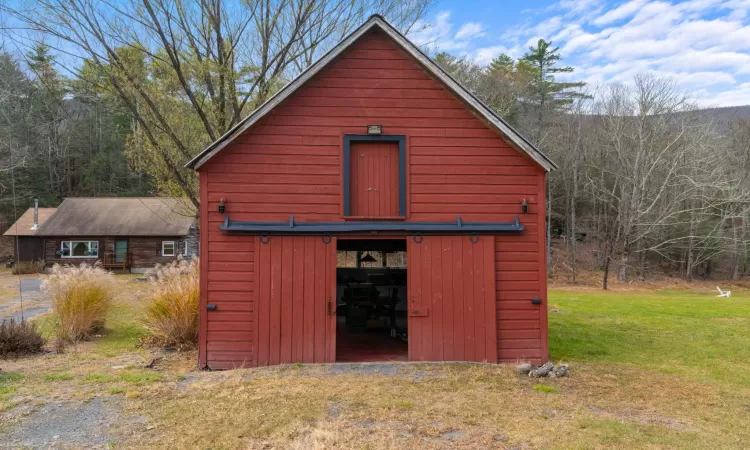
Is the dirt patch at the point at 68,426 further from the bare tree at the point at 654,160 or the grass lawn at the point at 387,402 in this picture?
the bare tree at the point at 654,160

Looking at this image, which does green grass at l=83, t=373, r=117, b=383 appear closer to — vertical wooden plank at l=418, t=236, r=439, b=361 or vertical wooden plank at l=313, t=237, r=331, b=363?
vertical wooden plank at l=313, t=237, r=331, b=363

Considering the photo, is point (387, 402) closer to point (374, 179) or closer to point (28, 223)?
point (374, 179)

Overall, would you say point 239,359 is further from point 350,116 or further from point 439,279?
point 350,116

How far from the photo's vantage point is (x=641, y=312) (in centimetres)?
1714

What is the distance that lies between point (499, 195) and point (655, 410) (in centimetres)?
407

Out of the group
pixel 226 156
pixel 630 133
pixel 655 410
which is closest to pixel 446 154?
pixel 226 156

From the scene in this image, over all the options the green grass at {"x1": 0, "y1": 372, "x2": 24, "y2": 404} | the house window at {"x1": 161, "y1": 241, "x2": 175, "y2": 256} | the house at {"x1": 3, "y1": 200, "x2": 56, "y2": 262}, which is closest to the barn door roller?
the green grass at {"x1": 0, "y1": 372, "x2": 24, "y2": 404}

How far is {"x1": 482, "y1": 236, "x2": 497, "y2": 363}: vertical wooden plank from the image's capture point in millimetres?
8719

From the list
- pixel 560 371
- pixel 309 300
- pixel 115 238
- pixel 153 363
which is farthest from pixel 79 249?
pixel 560 371

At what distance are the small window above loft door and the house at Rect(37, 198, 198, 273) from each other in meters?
24.9

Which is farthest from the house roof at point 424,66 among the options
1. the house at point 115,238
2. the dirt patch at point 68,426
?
the house at point 115,238

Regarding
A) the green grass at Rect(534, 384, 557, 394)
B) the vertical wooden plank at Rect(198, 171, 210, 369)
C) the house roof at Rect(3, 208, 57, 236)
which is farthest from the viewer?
the house roof at Rect(3, 208, 57, 236)

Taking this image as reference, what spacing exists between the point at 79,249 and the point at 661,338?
32.3 m

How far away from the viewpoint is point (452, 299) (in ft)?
28.8
